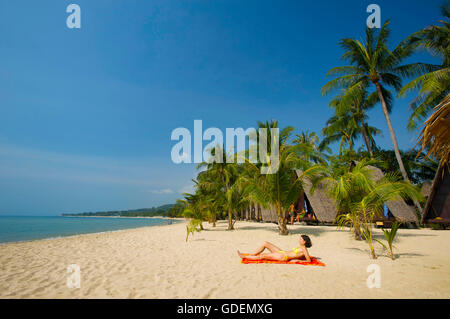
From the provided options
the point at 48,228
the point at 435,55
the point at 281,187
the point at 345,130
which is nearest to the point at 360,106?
the point at 345,130

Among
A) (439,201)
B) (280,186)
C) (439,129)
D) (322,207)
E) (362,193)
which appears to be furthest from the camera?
(322,207)

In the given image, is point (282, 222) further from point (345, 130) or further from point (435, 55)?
point (345, 130)

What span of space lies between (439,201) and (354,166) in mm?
3780

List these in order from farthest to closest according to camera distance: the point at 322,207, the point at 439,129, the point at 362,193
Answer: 1. the point at 322,207
2. the point at 362,193
3. the point at 439,129

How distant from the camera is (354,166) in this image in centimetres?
1178

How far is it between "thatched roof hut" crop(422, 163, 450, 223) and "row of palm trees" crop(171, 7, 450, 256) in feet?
4.85

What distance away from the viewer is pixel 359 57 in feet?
50.0

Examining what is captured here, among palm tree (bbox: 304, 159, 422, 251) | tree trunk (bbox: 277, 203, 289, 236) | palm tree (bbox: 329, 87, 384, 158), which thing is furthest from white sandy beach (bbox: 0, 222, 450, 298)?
palm tree (bbox: 329, 87, 384, 158)

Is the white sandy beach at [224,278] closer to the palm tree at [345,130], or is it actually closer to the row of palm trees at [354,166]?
the row of palm trees at [354,166]

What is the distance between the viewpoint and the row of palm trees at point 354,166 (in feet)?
21.8

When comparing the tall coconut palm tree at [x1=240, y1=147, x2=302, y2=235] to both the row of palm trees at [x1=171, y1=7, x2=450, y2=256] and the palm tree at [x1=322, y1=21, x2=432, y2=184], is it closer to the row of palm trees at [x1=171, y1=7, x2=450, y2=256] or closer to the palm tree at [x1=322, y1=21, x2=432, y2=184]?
the row of palm trees at [x1=171, y1=7, x2=450, y2=256]

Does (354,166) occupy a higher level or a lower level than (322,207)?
higher

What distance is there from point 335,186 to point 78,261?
759cm
